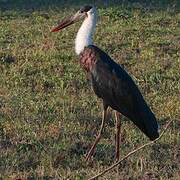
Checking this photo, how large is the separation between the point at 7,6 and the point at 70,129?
8611 mm

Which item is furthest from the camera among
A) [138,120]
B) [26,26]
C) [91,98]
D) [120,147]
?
[26,26]

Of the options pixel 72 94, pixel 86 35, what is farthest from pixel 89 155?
pixel 72 94

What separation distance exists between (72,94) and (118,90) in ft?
6.89

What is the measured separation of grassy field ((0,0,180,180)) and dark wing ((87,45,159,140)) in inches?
13.8

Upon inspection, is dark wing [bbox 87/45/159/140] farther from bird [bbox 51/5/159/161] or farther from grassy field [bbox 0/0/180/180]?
grassy field [bbox 0/0/180/180]

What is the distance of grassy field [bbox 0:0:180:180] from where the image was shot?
5812 millimetres

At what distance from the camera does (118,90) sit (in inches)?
235

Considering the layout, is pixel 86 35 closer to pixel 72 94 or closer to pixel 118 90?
pixel 118 90

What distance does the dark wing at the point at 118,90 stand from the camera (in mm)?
5860

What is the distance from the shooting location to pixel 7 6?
49.0 feet

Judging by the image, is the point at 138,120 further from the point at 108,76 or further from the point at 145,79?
the point at 145,79

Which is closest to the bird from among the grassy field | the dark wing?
the dark wing

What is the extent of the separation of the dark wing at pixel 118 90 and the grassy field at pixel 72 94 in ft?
1.15

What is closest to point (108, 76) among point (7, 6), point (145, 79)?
point (145, 79)
